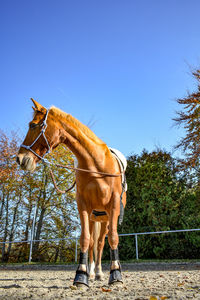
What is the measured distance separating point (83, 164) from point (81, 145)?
276mm

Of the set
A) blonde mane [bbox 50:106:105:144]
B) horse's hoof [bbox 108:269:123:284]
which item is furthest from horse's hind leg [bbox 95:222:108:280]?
blonde mane [bbox 50:106:105:144]

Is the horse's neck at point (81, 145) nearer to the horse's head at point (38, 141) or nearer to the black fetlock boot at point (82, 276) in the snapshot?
the horse's head at point (38, 141)

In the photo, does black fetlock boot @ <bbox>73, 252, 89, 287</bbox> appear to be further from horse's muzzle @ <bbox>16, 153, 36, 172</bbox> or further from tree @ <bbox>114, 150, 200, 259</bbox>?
tree @ <bbox>114, 150, 200, 259</bbox>

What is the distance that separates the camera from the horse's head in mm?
3494

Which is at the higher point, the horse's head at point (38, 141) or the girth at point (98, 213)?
the horse's head at point (38, 141)

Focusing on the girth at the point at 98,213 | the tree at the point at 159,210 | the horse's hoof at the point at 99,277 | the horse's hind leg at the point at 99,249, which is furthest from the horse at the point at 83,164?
the tree at the point at 159,210

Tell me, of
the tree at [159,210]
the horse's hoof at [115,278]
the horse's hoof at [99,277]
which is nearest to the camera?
the horse's hoof at [115,278]

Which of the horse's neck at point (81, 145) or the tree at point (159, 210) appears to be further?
the tree at point (159, 210)

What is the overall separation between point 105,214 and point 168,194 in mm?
6992

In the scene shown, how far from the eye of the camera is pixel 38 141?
3.54 metres

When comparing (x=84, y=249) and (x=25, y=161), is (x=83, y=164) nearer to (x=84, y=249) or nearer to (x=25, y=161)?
(x=25, y=161)

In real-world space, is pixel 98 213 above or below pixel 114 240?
above

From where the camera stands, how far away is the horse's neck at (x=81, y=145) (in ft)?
11.9

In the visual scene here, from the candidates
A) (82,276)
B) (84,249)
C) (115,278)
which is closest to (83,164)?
(84,249)
